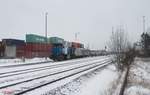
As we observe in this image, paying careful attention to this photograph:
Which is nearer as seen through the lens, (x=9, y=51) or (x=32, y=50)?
(x=9, y=51)

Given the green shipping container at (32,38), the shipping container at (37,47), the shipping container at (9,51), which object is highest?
the green shipping container at (32,38)

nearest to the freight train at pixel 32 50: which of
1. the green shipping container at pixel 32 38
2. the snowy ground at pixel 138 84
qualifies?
the green shipping container at pixel 32 38

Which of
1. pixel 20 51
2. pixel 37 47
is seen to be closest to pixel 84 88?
pixel 20 51

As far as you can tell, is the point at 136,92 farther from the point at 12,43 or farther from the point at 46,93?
the point at 12,43

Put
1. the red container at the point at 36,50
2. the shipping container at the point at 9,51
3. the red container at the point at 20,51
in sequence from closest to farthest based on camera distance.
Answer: the shipping container at the point at 9,51 < the red container at the point at 20,51 < the red container at the point at 36,50

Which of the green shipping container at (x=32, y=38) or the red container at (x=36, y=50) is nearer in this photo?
the red container at (x=36, y=50)

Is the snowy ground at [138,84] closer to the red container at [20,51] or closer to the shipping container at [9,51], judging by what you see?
the shipping container at [9,51]

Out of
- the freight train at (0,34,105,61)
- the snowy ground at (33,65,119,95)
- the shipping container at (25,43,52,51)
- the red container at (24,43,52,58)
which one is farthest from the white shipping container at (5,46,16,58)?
the snowy ground at (33,65,119,95)

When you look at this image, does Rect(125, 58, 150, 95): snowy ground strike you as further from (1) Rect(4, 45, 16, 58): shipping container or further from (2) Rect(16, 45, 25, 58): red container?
(2) Rect(16, 45, 25, 58): red container

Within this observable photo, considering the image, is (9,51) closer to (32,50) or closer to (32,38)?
(32,50)

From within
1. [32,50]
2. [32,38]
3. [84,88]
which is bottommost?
[84,88]

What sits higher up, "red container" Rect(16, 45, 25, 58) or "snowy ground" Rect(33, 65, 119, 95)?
"red container" Rect(16, 45, 25, 58)

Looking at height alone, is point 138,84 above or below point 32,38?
below

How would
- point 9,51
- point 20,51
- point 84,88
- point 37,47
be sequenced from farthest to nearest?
point 37,47 < point 20,51 < point 9,51 < point 84,88
